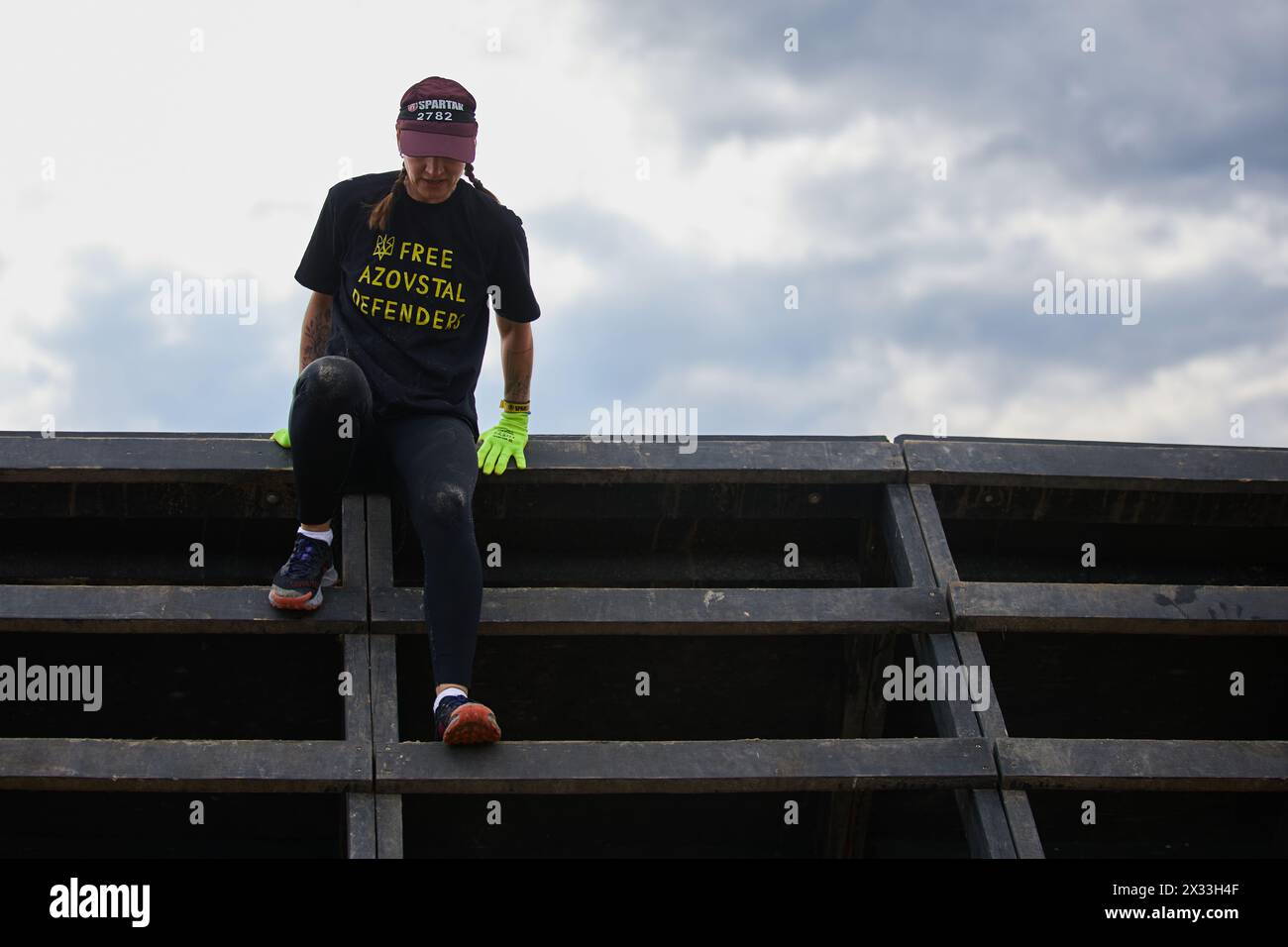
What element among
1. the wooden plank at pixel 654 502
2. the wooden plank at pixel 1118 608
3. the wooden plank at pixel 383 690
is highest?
the wooden plank at pixel 654 502

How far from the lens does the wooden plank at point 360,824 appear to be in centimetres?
325

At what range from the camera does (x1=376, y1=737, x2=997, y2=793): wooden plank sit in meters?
3.40

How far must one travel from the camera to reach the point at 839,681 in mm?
4477

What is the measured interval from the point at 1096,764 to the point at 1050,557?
102cm

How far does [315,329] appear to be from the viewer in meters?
4.12

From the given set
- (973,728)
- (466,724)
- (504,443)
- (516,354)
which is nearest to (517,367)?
(516,354)

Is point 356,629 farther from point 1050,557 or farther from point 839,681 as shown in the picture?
point 1050,557

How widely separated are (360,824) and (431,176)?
5.73 ft

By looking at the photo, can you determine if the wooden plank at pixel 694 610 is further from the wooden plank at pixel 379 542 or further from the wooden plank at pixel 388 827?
the wooden plank at pixel 388 827

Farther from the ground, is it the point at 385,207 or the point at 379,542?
the point at 385,207

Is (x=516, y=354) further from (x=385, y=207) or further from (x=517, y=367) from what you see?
(x=385, y=207)

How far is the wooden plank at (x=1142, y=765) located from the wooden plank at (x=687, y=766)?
0.10m

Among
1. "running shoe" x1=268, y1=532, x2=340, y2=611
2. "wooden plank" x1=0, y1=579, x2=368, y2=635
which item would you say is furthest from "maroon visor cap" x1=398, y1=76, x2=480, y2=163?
"wooden plank" x1=0, y1=579, x2=368, y2=635

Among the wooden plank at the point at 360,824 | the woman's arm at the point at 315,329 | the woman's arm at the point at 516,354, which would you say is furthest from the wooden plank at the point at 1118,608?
the woman's arm at the point at 315,329
